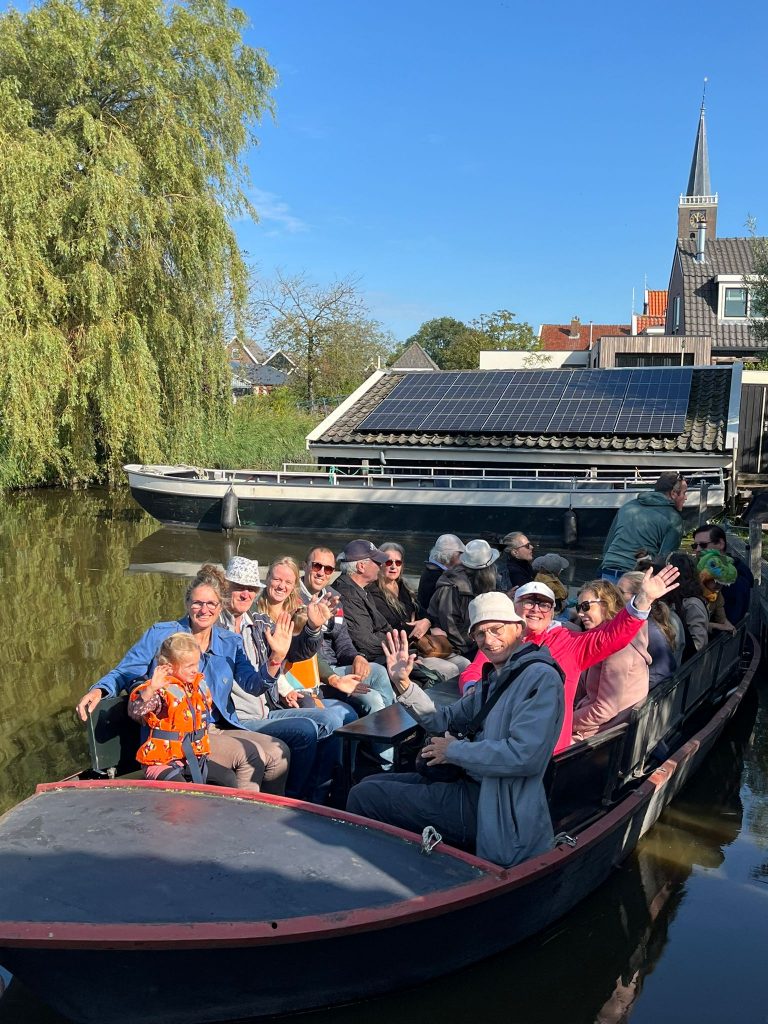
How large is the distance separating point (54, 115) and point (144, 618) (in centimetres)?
1371

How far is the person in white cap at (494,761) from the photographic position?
363cm

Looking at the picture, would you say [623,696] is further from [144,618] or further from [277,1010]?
[144,618]

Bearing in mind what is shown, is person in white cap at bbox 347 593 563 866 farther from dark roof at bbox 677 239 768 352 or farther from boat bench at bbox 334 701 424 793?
dark roof at bbox 677 239 768 352

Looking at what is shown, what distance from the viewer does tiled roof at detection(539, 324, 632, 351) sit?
62.6 meters

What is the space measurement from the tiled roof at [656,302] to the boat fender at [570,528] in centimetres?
4241

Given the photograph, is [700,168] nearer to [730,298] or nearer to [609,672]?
[730,298]

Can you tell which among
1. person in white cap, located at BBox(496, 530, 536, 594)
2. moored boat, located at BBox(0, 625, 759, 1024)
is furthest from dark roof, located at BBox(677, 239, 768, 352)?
moored boat, located at BBox(0, 625, 759, 1024)

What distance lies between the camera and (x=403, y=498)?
62.3ft

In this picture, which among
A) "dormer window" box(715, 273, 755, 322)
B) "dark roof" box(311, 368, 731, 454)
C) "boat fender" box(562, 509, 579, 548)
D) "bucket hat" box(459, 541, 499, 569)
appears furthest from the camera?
"dormer window" box(715, 273, 755, 322)

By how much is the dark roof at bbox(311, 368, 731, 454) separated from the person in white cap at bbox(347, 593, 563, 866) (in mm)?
15445

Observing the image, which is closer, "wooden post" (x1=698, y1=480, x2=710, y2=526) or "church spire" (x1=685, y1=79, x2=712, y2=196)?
"wooden post" (x1=698, y1=480, x2=710, y2=526)

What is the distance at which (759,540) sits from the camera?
11.1 m

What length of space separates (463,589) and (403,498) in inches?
477

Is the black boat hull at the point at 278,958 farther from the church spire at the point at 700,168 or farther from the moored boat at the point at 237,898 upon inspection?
the church spire at the point at 700,168
